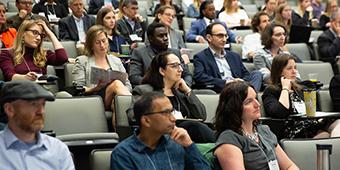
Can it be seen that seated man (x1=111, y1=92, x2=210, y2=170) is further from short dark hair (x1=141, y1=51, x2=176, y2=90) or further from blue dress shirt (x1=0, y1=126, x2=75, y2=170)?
short dark hair (x1=141, y1=51, x2=176, y2=90)

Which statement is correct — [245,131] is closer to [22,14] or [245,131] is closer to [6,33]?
[6,33]

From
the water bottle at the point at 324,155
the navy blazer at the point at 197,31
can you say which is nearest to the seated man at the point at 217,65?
the navy blazer at the point at 197,31

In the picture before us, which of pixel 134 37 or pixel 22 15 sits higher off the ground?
pixel 22 15

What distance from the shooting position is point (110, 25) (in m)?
8.62

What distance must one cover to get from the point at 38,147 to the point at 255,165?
1433 millimetres

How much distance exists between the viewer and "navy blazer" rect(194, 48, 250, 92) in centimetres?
766

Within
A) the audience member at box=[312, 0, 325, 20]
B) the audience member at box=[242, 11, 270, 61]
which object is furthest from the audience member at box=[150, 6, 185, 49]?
the audience member at box=[312, 0, 325, 20]

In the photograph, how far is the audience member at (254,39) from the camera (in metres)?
9.14

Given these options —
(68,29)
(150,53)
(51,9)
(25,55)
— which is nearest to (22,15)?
(68,29)

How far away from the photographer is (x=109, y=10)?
8.55m

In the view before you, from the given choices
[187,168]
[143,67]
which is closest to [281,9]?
[143,67]

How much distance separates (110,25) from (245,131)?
3.97m

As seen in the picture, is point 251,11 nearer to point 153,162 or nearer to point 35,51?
point 35,51

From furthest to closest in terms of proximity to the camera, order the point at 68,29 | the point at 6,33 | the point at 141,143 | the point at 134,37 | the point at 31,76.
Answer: the point at 68,29, the point at 134,37, the point at 6,33, the point at 31,76, the point at 141,143
